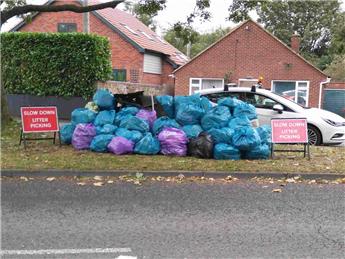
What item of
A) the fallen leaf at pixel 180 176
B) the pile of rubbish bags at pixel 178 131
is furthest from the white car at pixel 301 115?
the fallen leaf at pixel 180 176

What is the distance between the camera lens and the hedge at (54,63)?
59.4 ft

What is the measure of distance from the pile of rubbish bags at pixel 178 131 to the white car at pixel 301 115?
2029 mm

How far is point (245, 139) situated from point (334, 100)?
20610 mm

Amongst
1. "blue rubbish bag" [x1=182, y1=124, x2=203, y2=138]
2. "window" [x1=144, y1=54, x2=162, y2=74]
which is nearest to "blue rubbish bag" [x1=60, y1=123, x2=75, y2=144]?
"blue rubbish bag" [x1=182, y1=124, x2=203, y2=138]

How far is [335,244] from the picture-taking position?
17.0 ft

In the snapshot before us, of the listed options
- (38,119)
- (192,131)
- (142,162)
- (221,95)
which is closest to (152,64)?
(221,95)

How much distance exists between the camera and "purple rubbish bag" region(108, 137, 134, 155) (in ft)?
32.4

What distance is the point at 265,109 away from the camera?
40.9ft

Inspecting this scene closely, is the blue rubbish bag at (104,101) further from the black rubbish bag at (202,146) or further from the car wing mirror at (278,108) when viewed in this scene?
the car wing mirror at (278,108)

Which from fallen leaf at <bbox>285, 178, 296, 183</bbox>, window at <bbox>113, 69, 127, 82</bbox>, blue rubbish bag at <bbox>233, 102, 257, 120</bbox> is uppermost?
window at <bbox>113, 69, 127, 82</bbox>

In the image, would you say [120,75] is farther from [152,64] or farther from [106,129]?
[106,129]

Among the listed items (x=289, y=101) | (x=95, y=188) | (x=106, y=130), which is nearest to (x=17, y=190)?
(x=95, y=188)

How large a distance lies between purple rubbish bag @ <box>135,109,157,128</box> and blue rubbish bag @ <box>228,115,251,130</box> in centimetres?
167

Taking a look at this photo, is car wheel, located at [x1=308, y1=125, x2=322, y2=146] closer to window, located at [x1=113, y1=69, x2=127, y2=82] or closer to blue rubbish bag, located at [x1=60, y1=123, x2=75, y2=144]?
blue rubbish bag, located at [x1=60, y1=123, x2=75, y2=144]
